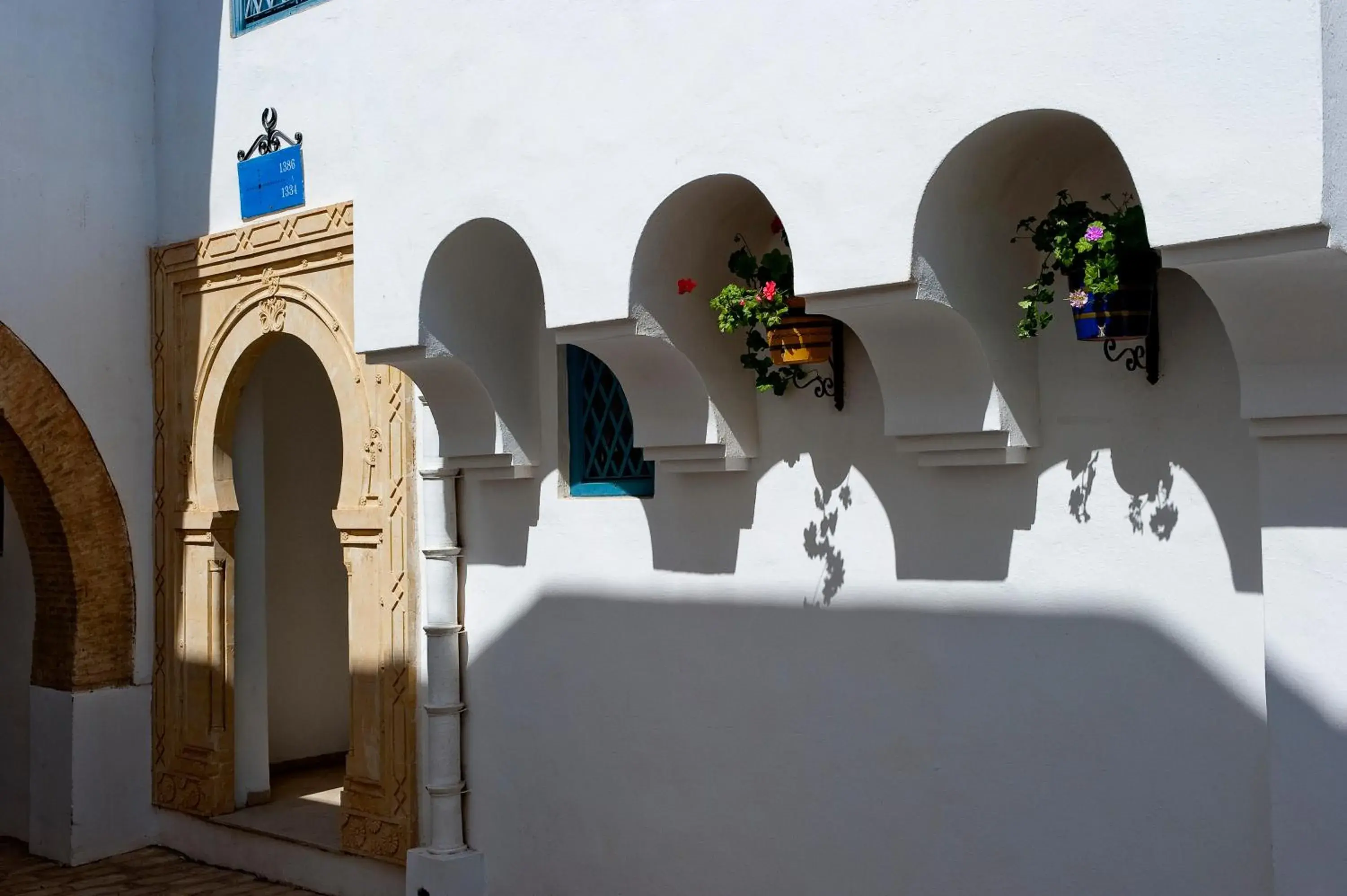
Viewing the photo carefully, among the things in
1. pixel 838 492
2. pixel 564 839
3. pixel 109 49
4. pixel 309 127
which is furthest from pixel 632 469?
pixel 109 49

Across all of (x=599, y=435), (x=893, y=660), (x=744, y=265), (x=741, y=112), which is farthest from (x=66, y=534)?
(x=893, y=660)

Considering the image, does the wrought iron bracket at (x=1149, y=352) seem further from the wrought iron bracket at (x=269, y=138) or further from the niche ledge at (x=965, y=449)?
the wrought iron bracket at (x=269, y=138)

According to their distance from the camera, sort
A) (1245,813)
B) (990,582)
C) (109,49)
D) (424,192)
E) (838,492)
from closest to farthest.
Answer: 1. (1245,813)
2. (990,582)
3. (838,492)
4. (424,192)
5. (109,49)

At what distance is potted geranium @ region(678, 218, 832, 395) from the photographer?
5598 mm

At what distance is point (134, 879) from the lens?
8352mm

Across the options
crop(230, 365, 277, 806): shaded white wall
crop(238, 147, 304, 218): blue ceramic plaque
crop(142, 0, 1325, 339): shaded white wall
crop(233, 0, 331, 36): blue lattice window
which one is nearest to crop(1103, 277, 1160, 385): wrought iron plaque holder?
crop(142, 0, 1325, 339): shaded white wall

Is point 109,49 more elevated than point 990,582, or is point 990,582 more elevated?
point 109,49

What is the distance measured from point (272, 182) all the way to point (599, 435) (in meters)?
2.70

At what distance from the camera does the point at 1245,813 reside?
4551mm

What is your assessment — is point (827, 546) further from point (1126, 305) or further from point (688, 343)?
point (1126, 305)

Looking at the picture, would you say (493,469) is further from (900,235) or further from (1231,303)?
(1231,303)

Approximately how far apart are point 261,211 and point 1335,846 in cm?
642

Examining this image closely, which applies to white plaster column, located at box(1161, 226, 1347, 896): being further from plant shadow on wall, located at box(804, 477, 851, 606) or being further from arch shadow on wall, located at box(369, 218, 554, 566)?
arch shadow on wall, located at box(369, 218, 554, 566)

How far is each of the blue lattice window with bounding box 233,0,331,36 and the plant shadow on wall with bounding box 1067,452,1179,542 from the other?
5.11m
